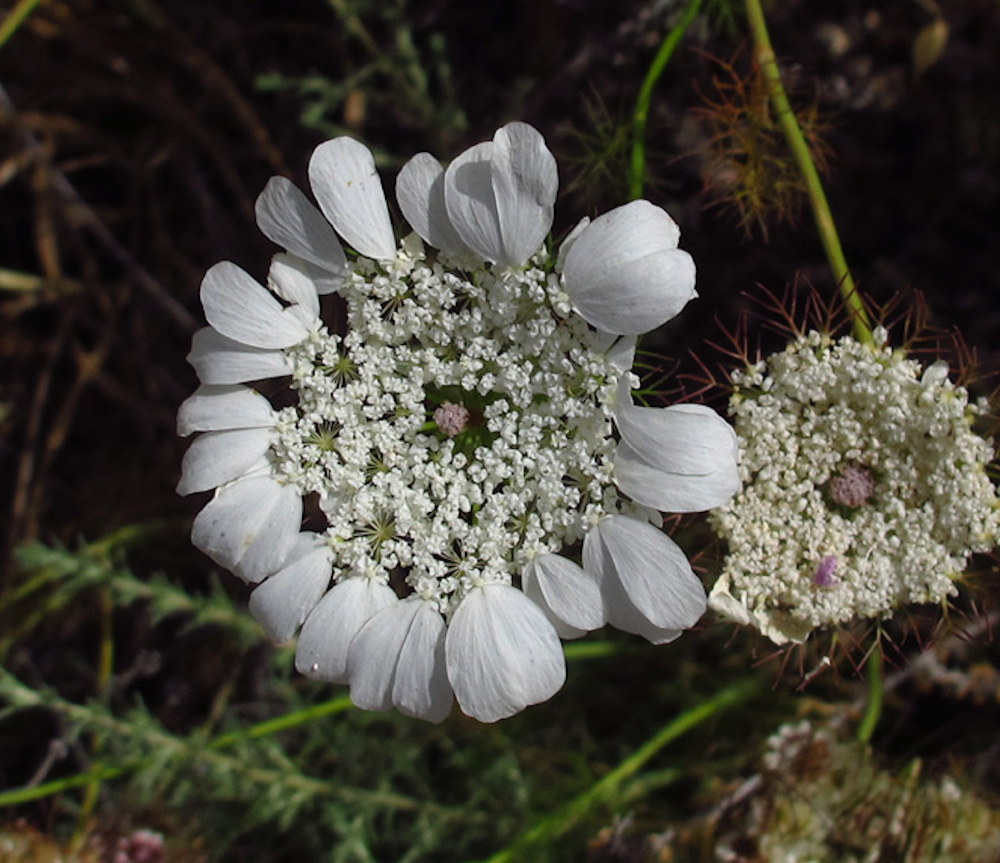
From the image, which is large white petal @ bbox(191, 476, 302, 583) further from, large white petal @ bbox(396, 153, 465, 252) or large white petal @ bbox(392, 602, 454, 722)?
large white petal @ bbox(396, 153, 465, 252)

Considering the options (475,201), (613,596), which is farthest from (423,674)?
(475,201)

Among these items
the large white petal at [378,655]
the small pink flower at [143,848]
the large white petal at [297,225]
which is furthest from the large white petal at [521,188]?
the small pink flower at [143,848]

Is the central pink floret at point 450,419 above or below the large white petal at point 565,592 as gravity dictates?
above

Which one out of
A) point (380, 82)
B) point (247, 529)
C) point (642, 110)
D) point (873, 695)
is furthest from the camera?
point (380, 82)

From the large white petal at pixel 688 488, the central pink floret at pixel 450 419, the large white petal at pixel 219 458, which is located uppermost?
the large white petal at pixel 219 458

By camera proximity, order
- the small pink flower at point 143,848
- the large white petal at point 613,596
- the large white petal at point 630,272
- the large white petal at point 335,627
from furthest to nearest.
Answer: the small pink flower at point 143,848
the large white petal at point 335,627
the large white petal at point 613,596
the large white petal at point 630,272

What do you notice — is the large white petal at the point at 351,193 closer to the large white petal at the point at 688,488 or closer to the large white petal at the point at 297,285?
the large white petal at the point at 297,285

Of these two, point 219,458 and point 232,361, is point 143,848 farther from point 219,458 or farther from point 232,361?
point 232,361
